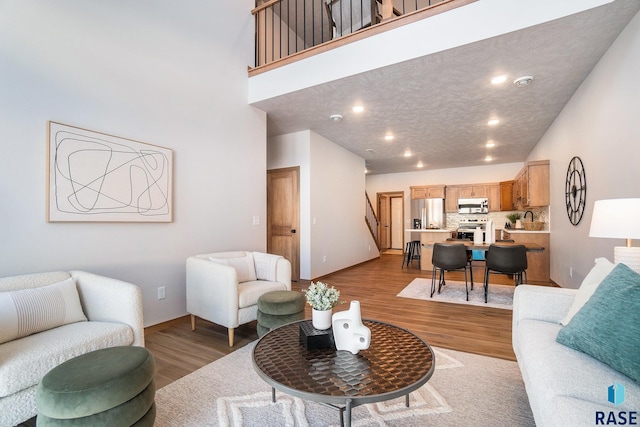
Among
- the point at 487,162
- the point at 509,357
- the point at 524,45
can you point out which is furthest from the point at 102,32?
the point at 487,162

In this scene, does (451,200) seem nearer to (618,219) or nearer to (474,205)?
(474,205)

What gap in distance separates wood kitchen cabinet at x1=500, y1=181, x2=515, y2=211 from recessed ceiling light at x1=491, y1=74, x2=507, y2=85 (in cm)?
523

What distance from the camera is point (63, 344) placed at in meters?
1.66

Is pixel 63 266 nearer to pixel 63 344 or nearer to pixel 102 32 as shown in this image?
pixel 63 344

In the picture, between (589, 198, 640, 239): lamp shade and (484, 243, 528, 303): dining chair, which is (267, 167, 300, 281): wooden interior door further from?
(589, 198, 640, 239): lamp shade

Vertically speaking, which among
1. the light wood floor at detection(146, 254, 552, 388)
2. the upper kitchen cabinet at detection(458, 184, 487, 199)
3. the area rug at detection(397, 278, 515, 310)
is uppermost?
the upper kitchen cabinet at detection(458, 184, 487, 199)

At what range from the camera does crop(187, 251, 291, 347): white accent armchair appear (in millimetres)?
2699

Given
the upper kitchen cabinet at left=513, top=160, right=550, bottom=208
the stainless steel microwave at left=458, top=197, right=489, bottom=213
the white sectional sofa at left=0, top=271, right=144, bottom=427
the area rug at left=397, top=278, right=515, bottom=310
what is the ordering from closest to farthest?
1. the white sectional sofa at left=0, top=271, right=144, bottom=427
2. the area rug at left=397, top=278, right=515, bottom=310
3. the upper kitchen cabinet at left=513, top=160, right=550, bottom=208
4. the stainless steel microwave at left=458, top=197, right=489, bottom=213

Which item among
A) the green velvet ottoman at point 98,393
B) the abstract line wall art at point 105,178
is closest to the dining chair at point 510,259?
the green velvet ottoman at point 98,393

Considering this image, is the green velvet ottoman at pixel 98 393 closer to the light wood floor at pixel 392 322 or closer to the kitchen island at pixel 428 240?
the light wood floor at pixel 392 322

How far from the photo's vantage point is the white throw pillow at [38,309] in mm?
1708

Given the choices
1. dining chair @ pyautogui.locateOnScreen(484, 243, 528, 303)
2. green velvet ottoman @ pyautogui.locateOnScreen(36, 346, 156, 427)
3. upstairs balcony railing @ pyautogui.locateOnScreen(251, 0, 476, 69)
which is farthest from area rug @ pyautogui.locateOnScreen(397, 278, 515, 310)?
green velvet ottoman @ pyautogui.locateOnScreen(36, 346, 156, 427)

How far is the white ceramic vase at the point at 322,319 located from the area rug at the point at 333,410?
50cm

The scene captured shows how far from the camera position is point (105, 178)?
269cm
